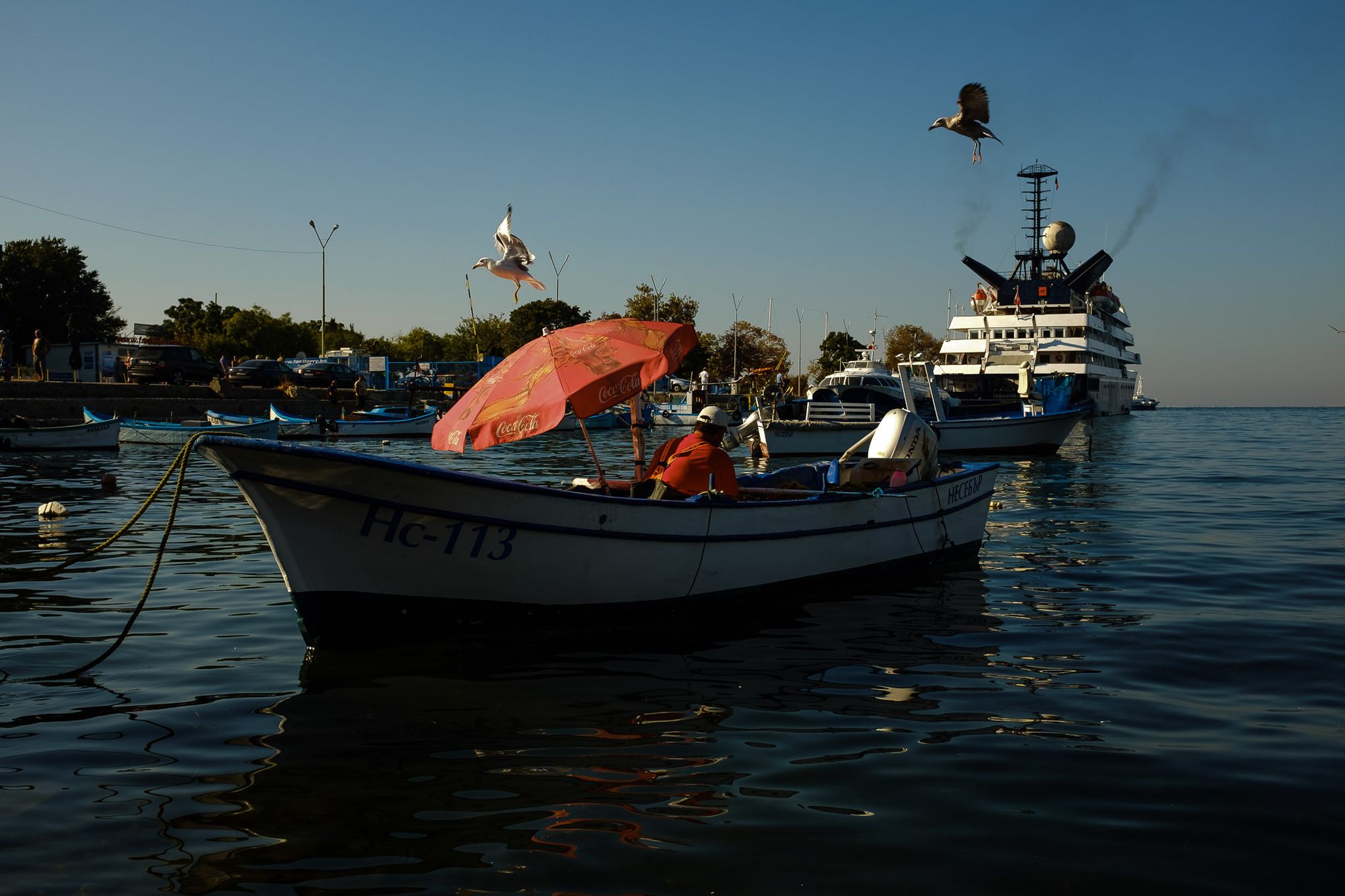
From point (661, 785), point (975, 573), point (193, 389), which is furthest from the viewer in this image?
point (193, 389)

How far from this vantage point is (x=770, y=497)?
36.4ft

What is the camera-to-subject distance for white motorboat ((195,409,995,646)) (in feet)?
23.6

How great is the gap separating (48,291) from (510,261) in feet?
223

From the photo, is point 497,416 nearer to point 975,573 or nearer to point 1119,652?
point 1119,652

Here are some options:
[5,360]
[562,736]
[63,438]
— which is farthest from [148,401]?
[562,736]

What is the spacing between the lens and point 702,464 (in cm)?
943

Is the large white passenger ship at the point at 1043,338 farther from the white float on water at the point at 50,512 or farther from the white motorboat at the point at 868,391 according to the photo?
the white float on water at the point at 50,512

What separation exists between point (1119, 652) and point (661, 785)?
4857 mm

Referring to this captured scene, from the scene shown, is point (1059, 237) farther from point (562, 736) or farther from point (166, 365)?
point (562, 736)

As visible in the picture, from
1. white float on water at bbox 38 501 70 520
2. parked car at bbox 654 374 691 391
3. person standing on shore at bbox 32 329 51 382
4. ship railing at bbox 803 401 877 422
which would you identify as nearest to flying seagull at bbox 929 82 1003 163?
white float on water at bbox 38 501 70 520

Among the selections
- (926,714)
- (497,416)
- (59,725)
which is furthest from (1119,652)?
(59,725)

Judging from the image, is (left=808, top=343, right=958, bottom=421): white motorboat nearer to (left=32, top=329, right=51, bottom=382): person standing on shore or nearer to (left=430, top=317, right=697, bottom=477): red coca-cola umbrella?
(left=430, top=317, right=697, bottom=477): red coca-cola umbrella

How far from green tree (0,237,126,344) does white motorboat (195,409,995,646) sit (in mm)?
64590

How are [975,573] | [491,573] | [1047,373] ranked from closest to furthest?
[491,573]
[975,573]
[1047,373]
